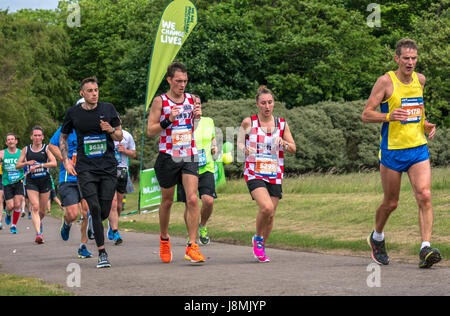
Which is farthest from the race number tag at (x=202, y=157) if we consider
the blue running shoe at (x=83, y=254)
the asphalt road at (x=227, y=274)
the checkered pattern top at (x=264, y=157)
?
the checkered pattern top at (x=264, y=157)

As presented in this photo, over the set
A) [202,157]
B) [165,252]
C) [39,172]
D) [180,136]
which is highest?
[180,136]

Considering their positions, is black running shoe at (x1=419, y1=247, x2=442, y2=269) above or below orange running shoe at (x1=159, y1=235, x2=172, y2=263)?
above

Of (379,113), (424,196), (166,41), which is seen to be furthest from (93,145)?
(166,41)

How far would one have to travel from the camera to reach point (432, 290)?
6453 mm

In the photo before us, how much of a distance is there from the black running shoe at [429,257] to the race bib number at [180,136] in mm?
2991

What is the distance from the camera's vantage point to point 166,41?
20203 mm

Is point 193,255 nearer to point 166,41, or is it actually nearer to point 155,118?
point 155,118

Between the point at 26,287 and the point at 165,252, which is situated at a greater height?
the point at 26,287

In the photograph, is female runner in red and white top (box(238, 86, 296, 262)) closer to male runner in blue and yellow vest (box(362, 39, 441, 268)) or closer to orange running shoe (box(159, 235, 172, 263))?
orange running shoe (box(159, 235, 172, 263))

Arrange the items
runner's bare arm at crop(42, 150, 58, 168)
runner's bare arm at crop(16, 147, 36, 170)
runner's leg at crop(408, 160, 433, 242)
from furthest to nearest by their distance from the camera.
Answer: runner's bare arm at crop(16, 147, 36, 170) → runner's bare arm at crop(42, 150, 58, 168) → runner's leg at crop(408, 160, 433, 242)

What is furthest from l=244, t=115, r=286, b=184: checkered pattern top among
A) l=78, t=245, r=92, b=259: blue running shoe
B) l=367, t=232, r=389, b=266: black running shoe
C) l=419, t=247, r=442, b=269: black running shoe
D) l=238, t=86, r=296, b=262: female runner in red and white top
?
l=78, t=245, r=92, b=259: blue running shoe

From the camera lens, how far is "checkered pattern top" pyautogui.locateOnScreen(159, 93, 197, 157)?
918 cm

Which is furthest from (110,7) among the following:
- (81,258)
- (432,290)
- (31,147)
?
(432,290)

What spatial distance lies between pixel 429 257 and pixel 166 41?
1349 cm
